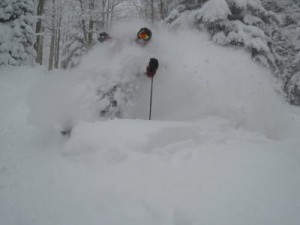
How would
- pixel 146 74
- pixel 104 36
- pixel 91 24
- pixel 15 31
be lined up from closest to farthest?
1. pixel 146 74
2. pixel 104 36
3. pixel 15 31
4. pixel 91 24

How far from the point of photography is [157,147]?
3.23 m

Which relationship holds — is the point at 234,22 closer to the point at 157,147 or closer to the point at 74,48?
the point at 157,147

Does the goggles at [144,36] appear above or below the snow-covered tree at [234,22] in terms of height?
below

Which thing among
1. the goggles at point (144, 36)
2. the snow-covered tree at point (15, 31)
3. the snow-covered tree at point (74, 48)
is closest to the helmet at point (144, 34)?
the goggles at point (144, 36)

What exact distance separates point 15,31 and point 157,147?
10473mm

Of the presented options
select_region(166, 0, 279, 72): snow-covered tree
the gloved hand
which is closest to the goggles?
the gloved hand

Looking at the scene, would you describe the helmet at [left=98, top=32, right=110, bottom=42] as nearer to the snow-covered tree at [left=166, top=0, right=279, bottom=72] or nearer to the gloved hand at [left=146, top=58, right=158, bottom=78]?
the gloved hand at [left=146, top=58, right=158, bottom=78]

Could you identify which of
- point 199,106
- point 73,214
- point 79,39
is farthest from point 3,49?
point 73,214

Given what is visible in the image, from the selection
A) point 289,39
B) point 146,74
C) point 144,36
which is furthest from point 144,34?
point 289,39

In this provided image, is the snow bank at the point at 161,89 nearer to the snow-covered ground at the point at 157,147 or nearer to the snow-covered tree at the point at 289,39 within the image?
the snow-covered ground at the point at 157,147

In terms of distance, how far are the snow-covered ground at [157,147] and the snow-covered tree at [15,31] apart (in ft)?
18.7

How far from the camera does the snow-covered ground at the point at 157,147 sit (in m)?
2.32

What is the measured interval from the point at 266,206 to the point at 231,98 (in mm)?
2917

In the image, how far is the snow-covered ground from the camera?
2.32m
